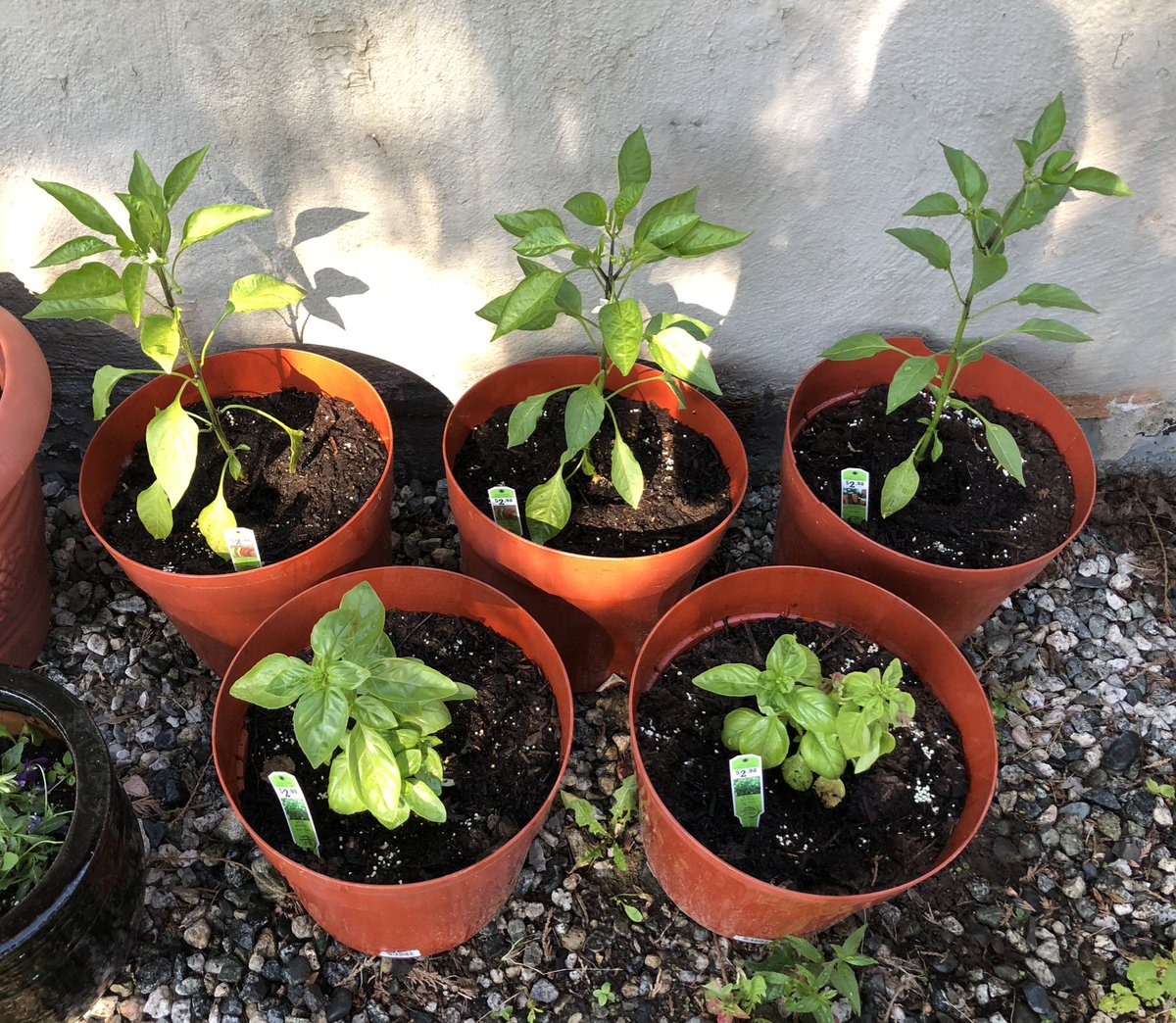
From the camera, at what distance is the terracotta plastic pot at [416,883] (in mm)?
1343

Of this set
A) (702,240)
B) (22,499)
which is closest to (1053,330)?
(702,240)

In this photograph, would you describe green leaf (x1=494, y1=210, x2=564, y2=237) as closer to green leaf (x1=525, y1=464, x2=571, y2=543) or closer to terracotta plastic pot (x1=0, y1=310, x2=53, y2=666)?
green leaf (x1=525, y1=464, x2=571, y2=543)

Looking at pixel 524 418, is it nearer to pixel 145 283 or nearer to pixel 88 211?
pixel 145 283

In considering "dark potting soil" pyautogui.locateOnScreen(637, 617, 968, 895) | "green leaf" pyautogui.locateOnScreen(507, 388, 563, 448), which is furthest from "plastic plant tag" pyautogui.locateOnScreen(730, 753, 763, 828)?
"green leaf" pyautogui.locateOnScreen(507, 388, 563, 448)

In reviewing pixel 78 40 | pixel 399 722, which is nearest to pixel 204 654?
pixel 399 722

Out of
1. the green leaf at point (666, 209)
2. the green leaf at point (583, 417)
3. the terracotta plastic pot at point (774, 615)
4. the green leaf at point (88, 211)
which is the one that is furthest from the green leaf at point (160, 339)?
the terracotta plastic pot at point (774, 615)

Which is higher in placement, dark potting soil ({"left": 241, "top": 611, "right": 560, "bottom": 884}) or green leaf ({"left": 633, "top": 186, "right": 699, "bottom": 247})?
green leaf ({"left": 633, "top": 186, "right": 699, "bottom": 247})

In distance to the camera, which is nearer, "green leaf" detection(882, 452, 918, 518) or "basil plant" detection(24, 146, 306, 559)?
"basil plant" detection(24, 146, 306, 559)

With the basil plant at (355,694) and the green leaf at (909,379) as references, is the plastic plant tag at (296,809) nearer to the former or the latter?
the basil plant at (355,694)

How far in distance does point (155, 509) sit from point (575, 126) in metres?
0.97

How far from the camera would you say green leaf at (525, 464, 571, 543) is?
5.42 feet

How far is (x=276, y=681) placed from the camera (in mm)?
1275

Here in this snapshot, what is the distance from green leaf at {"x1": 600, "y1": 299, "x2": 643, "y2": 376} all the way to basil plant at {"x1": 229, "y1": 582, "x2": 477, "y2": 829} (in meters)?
0.50

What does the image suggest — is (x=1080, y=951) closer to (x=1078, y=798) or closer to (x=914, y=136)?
(x=1078, y=798)
